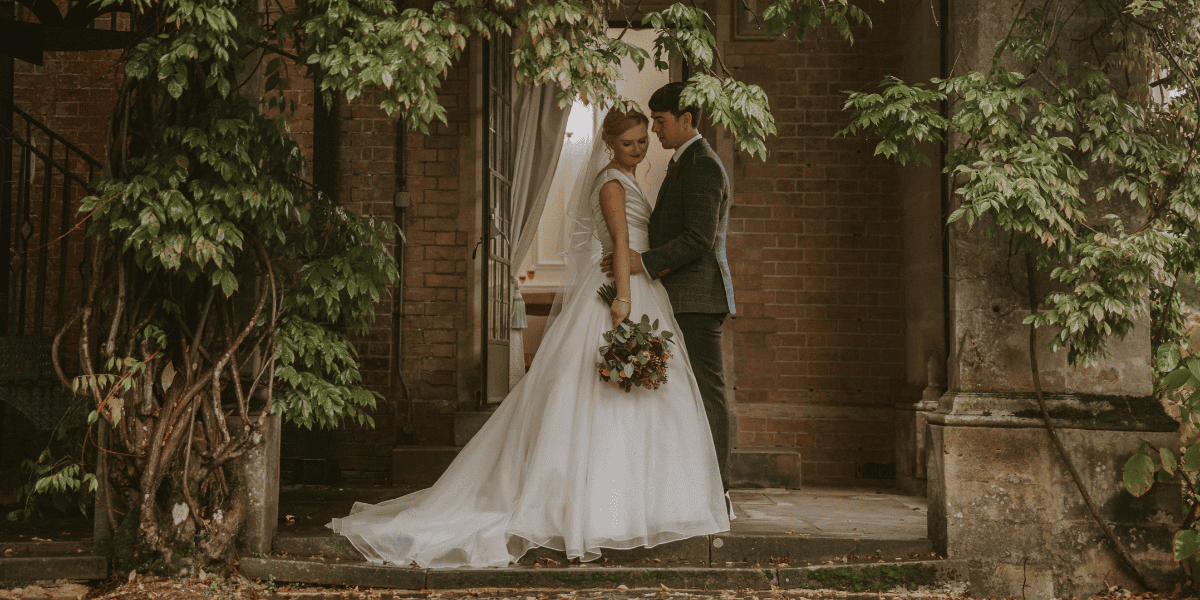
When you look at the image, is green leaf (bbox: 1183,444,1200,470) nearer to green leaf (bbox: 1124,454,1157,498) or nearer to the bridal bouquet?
green leaf (bbox: 1124,454,1157,498)

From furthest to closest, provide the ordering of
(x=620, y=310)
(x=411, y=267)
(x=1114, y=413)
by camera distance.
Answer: (x=411, y=267)
(x=620, y=310)
(x=1114, y=413)

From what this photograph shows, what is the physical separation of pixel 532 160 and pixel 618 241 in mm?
2463

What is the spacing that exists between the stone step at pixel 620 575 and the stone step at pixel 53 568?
0.58 m

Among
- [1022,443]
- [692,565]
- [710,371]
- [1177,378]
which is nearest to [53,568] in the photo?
[692,565]

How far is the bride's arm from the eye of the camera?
3.62 metres

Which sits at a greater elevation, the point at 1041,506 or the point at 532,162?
the point at 532,162

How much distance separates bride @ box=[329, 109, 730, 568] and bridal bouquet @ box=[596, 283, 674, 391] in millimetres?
88

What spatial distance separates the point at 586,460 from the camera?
343 cm

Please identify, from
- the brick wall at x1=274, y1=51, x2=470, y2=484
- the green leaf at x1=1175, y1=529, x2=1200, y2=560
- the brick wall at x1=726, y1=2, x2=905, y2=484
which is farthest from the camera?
the brick wall at x1=726, y1=2, x2=905, y2=484

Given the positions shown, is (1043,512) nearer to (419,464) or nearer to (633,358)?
(633,358)

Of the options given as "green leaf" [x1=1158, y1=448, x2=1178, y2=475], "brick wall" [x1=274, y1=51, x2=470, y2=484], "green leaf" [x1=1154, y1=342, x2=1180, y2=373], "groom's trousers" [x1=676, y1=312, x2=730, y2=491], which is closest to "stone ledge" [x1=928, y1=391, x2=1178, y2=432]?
"green leaf" [x1=1158, y1=448, x2=1178, y2=475]

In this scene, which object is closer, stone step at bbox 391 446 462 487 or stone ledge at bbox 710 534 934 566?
stone ledge at bbox 710 534 934 566

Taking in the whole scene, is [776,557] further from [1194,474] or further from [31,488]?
[31,488]

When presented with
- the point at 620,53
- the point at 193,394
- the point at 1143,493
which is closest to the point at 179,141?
the point at 193,394
